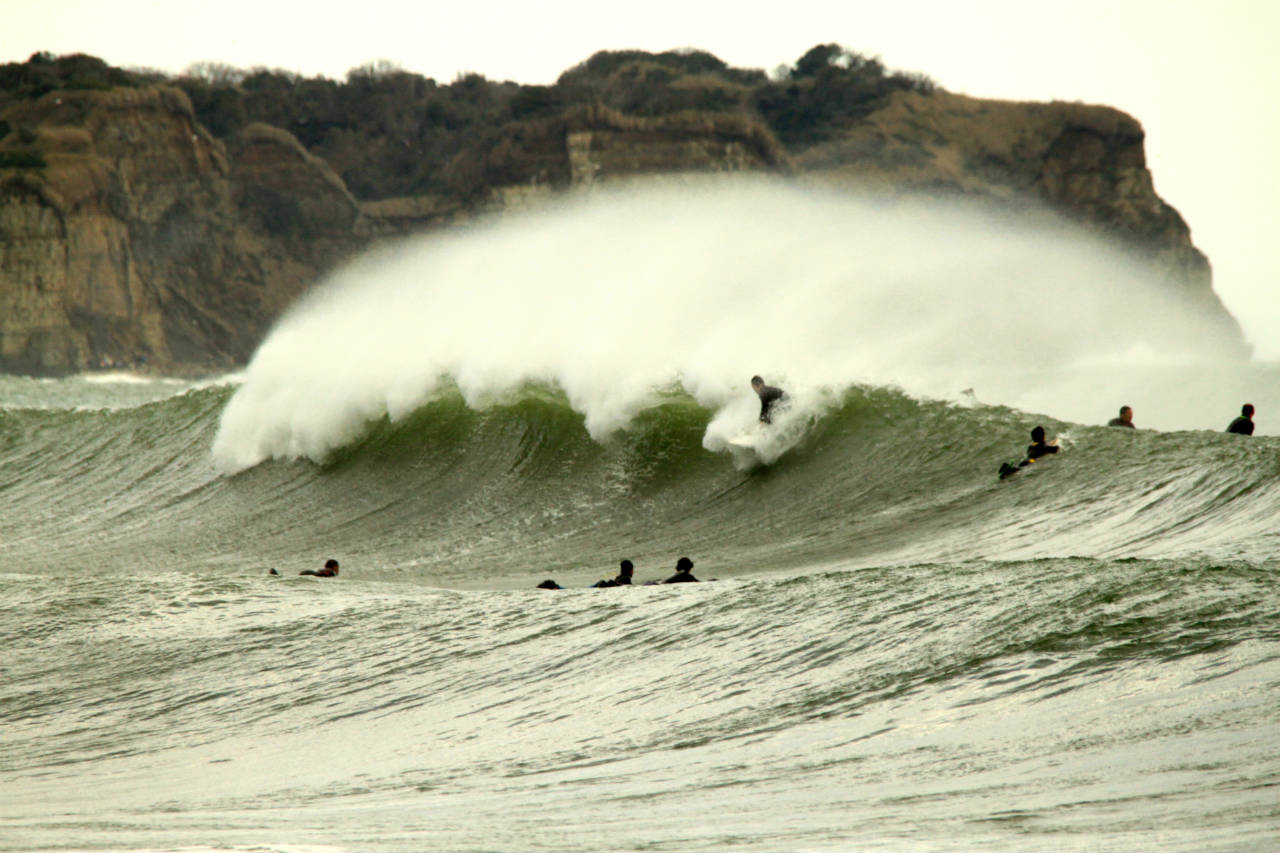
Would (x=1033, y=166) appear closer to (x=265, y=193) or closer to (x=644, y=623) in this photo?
(x=265, y=193)

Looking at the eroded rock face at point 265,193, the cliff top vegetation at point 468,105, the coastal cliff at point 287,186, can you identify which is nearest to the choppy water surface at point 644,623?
the eroded rock face at point 265,193

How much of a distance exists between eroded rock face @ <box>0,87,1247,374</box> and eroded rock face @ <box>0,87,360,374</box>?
105 millimetres

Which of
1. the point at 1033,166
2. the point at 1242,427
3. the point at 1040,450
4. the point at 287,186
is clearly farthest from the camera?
the point at 1033,166

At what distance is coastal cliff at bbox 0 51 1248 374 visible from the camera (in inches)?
3014

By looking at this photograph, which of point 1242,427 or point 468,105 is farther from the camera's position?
point 468,105

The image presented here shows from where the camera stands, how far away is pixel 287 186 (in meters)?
91.3

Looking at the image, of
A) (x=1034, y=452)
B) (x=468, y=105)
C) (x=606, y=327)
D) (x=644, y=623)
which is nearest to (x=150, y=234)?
(x=468, y=105)

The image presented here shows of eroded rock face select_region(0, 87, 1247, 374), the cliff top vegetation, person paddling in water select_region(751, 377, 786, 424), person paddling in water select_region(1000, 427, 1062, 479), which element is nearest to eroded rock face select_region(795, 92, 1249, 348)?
eroded rock face select_region(0, 87, 1247, 374)

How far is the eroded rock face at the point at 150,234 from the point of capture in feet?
247

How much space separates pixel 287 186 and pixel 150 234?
11660 mm

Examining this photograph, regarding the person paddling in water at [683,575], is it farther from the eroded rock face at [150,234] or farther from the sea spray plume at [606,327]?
the eroded rock face at [150,234]

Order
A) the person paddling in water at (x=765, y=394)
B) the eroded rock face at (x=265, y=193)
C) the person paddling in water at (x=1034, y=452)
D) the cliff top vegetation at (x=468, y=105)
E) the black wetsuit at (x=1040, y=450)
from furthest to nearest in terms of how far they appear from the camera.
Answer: the cliff top vegetation at (x=468, y=105) < the eroded rock face at (x=265, y=193) < the person paddling in water at (x=765, y=394) < the black wetsuit at (x=1040, y=450) < the person paddling in water at (x=1034, y=452)

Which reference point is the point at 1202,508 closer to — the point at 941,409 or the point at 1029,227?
the point at 941,409

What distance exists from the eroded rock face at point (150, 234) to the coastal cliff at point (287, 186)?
0.11 m
